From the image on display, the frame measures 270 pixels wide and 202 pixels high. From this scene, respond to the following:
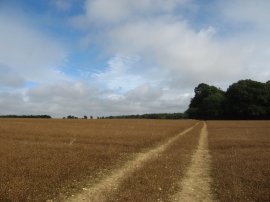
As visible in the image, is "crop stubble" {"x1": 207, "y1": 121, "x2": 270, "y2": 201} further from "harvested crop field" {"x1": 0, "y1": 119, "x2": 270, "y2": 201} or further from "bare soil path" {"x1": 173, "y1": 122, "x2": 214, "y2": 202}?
"bare soil path" {"x1": 173, "y1": 122, "x2": 214, "y2": 202}

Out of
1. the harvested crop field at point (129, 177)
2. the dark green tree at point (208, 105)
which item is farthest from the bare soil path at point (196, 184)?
the dark green tree at point (208, 105)

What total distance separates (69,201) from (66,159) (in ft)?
22.5

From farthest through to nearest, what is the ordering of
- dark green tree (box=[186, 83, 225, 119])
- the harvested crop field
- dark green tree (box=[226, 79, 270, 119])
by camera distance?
dark green tree (box=[186, 83, 225, 119])
dark green tree (box=[226, 79, 270, 119])
the harvested crop field

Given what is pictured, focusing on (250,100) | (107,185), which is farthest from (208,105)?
(107,185)

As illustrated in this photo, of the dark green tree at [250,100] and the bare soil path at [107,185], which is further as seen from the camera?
the dark green tree at [250,100]

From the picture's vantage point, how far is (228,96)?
132m

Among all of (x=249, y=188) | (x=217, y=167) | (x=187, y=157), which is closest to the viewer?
(x=249, y=188)

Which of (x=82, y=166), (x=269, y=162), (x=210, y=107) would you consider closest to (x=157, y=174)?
(x=82, y=166)

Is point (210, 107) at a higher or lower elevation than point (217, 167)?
higher

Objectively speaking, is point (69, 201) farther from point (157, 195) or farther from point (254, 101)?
point (254, 101)

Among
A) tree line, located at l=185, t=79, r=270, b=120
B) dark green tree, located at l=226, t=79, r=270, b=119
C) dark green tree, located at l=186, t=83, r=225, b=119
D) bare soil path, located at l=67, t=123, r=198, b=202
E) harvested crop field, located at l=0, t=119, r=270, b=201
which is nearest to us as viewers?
bare soil path, located at l=67, t=123, r=198, b=202

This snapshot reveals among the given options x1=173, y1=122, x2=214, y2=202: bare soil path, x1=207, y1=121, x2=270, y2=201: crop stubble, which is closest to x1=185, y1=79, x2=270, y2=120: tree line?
x1=207, y1=121, x2=270, y2=201: crop stubble

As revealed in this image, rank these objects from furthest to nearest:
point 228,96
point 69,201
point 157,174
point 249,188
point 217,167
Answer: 1. point 228,96
2. point 217,167
3. point 157,174
4. point 249,188
5. point 69,201

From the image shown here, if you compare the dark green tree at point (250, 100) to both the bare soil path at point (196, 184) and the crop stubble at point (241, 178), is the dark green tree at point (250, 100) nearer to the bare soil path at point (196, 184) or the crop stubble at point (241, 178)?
the crop stubble at point (241, 178)
